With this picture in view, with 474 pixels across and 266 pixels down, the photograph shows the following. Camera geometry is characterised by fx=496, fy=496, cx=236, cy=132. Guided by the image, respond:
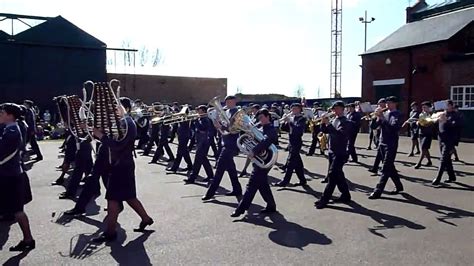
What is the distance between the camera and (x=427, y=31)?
92.8 ft

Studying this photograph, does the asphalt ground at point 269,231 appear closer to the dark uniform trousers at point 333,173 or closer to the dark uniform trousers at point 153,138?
the dark uniform trousers at point 333,173

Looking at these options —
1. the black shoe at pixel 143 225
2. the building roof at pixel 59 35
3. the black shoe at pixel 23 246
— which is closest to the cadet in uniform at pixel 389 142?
the black shoe at pixel 143 225

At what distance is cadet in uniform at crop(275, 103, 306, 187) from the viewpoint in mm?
10617

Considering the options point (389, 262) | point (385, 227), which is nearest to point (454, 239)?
point (385, 227)

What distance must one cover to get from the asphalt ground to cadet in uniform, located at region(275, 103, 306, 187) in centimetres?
34

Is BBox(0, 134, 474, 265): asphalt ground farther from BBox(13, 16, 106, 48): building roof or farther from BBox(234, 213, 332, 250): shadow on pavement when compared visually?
BBox(13, 16, 106, 48): building roof

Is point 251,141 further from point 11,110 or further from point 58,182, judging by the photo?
point 58,182

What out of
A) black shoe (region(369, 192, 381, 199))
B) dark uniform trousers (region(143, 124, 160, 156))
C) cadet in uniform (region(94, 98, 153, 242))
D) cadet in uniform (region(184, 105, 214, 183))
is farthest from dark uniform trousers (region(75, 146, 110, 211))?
dark uniform trousers (region(143, 124, 160, 156))

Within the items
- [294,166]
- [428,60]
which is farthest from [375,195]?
[428,60]

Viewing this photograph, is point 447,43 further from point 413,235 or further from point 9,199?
point 9,199

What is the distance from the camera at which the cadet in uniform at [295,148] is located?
10.6 metres

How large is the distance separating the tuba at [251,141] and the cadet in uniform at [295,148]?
2392 millimetres

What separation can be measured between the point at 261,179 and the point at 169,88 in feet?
131

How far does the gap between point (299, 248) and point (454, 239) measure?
2102 mm
